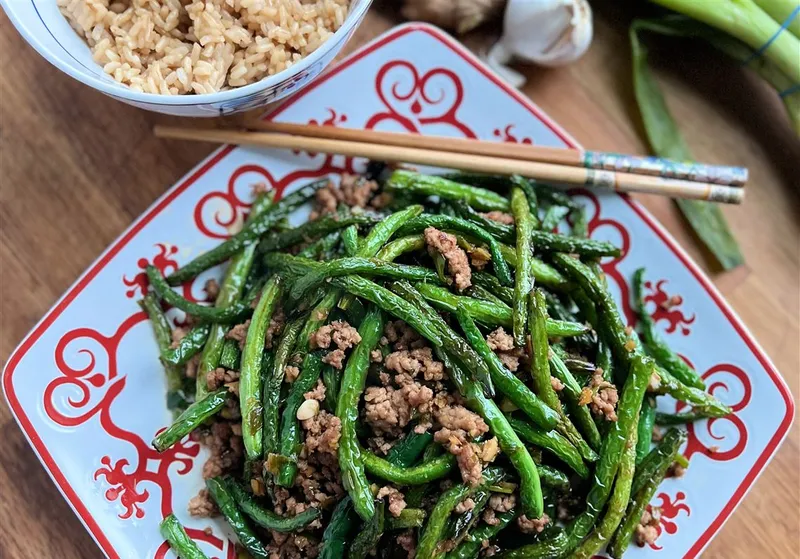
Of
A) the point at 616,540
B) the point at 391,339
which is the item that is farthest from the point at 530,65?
the point at 616,540

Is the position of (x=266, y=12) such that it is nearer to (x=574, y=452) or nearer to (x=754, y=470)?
(x=574, y=452)

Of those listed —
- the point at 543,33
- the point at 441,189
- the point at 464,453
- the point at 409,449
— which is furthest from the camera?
the point at 543,33

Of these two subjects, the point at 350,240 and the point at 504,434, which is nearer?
the point at 504,434

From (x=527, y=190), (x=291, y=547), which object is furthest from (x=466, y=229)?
(x=291, y=547)

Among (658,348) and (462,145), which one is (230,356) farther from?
(658,348)

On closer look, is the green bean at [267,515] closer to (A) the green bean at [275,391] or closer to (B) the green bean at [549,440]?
(A) the green bean at [275,391]

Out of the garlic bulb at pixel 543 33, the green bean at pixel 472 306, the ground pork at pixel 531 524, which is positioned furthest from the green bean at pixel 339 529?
the garlic bulb at pixel 543 33
